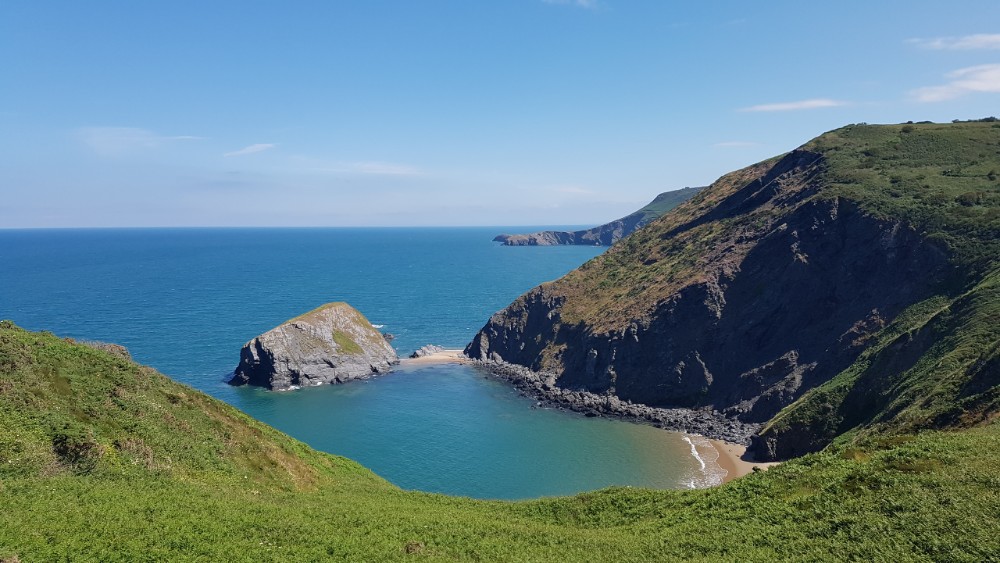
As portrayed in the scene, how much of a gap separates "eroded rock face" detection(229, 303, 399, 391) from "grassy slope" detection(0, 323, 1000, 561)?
232ft

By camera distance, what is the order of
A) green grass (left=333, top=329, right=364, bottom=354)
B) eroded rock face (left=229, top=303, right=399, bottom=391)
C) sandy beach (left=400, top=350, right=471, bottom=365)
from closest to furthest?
eroded rock face (left=229, top=303, right=399, bottom=391)
green grass (left=333, top=329, right=364, bottom=354)
sandy beach (left=400, top=350, right=471, bottom=365)

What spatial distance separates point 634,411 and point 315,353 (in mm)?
65790

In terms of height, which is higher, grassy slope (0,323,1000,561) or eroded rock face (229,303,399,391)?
grassy slope (0,323,1000,561)

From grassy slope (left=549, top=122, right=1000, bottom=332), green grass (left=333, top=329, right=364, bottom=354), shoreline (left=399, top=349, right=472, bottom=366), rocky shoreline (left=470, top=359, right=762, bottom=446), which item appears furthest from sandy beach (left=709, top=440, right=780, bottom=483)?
green grass (left=333, top=329, right=364, bottom=354)

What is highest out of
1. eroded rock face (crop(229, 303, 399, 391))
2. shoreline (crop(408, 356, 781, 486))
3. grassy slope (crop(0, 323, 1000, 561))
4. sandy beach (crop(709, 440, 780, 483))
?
grassy slope (crop(0, 323, 1000, 561))

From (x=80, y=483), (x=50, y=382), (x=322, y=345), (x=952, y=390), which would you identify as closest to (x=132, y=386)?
(x=50, y=382)

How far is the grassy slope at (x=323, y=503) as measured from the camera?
22156 mm

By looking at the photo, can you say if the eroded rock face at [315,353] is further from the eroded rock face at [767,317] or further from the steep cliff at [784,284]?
the eroded rock face at [767,317]

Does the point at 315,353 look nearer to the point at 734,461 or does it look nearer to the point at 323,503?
the point at 734,461

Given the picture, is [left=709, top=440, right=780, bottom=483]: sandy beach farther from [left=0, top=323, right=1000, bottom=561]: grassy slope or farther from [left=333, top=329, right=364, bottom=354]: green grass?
[left=333, top=329, right=364, bottom=354]: green grass

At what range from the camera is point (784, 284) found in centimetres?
9494

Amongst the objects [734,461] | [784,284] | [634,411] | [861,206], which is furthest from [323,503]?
[861,206]

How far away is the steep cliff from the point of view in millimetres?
80688

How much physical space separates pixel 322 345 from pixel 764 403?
85718 mm
